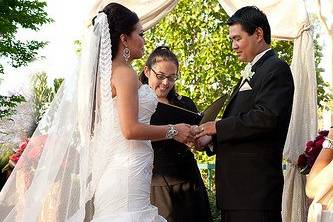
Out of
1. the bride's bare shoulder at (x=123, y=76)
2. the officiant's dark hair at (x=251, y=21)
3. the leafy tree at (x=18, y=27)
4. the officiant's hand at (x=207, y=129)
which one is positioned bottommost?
the officiant's hand at (x=207, y=129)

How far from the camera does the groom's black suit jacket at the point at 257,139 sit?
115 inches

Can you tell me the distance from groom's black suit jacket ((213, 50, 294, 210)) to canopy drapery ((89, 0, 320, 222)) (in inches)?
79.2

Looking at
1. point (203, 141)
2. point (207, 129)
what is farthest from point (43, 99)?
point (207, 129)

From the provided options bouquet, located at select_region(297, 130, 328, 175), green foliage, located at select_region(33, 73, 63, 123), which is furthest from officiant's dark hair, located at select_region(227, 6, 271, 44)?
green foliage, located at select_region(33, 73, 63, 123)

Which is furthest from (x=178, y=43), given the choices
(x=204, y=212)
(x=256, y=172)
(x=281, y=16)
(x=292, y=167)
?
(x=256, y=172)

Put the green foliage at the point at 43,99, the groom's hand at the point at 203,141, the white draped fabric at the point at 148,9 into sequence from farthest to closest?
1. the white draped fabric at the point at 148,9
2. the green foliage at the point at 43,99
3. the groom's hand at the point at 203,141

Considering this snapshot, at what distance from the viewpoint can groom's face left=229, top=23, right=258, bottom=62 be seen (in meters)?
3.08

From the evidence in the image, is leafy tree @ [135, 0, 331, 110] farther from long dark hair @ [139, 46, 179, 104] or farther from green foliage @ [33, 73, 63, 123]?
long dark hair @ [139, 46, 179, 104]

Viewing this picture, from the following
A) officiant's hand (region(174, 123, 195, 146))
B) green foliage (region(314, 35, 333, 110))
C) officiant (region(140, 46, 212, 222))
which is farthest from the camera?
green foliage (region(314, 35, 333, 110))

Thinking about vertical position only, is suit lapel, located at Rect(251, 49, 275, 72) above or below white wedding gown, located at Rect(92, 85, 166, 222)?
above

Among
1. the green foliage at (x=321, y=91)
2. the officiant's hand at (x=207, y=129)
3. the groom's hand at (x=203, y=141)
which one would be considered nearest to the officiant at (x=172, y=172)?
the groom's hand at (x=203, y=141)

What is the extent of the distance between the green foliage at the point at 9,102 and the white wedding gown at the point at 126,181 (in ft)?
18.7

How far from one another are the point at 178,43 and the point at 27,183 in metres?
6.36

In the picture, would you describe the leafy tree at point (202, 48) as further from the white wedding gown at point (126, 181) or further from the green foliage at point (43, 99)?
the white wedding gown at point (126, 181)
